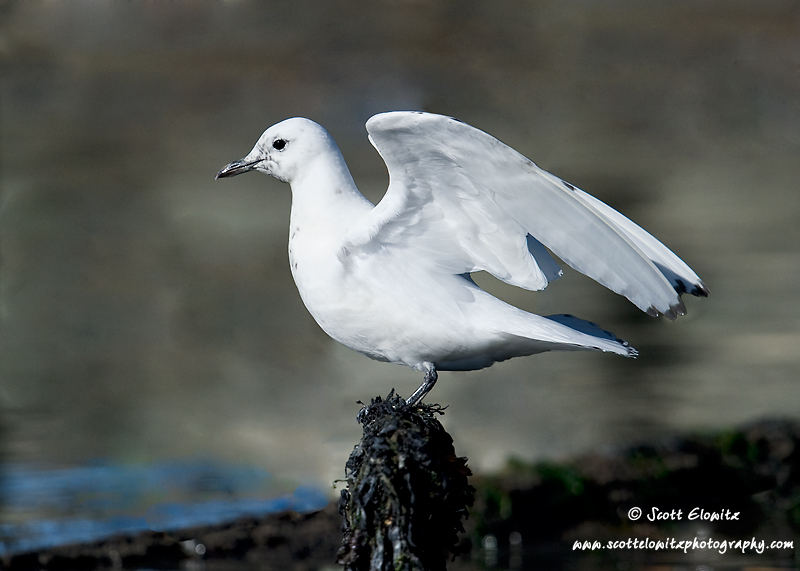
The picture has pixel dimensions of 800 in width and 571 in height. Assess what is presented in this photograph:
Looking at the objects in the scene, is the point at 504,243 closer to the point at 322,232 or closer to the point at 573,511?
the point at 322,232

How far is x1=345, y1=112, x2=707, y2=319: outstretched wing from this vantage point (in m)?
2.92

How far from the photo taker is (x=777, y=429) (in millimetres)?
7801

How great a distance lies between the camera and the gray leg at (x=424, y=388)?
3.22 meters

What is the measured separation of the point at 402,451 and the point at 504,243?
1108 mm

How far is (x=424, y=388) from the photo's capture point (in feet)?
10.8

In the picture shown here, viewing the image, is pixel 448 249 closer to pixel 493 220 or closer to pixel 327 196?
pixel 493 220

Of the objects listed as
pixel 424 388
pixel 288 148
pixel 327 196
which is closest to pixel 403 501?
pixel 424 388

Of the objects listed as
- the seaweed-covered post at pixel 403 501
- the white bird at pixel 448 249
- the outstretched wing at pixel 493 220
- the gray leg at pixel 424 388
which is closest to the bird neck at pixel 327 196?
the white bird at pixel 448 249

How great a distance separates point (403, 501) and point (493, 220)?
1.31 metres

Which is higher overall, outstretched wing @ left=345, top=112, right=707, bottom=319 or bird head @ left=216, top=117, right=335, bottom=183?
bird head @ left=216, top=117, right=335, bottom=183

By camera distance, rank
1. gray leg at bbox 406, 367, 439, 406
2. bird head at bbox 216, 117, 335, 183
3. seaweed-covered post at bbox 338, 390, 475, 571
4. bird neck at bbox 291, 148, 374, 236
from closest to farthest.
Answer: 1. seaweed-covered post at bbox 338, 390, 475, 571
2. gray leg at bbox 406, 367, 439, 406
3. bird neck at bbox 291, 148, 374, 236
4. bird head at bbox 216, 117, 335, 183

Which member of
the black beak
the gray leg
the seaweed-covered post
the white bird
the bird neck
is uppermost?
the black beak

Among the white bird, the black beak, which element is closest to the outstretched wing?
the white bird

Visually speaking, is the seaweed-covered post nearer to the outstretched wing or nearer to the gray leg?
the gray leg
